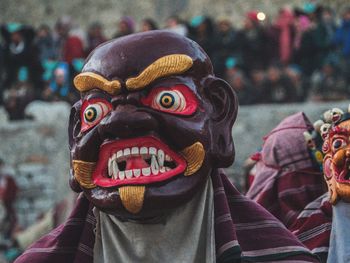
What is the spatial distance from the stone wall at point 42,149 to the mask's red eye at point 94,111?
1211 cm

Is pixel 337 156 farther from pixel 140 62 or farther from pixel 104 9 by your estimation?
pixel 104 9

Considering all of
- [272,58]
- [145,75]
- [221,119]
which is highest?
[145,75]

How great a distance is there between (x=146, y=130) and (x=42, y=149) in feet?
45.5

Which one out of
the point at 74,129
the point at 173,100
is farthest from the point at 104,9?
the point at 173,100

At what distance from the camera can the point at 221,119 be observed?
512 centimetres

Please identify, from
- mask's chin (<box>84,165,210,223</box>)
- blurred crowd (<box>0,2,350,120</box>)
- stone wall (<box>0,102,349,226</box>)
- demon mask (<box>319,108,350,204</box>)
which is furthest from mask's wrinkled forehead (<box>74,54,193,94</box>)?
stone wall (<box>0,102,349,226</box>)

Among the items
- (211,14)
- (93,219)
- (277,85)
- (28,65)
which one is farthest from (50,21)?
(93,219)

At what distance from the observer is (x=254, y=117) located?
17219 mm

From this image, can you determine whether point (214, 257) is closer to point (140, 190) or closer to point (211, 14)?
point (140, 190)

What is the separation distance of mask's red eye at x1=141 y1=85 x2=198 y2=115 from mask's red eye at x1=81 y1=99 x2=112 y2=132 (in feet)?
0.51

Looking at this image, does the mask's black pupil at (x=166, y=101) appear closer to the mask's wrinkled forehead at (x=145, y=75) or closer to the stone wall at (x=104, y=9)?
the mask's wrinkled forehead at (x=145, y=75)

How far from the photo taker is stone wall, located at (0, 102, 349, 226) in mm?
17266

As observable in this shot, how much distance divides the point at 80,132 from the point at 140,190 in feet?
1.21

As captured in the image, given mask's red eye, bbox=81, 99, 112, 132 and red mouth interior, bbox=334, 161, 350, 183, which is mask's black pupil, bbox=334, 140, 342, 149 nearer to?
red mouth interior, bbox=334, 161, 350, 183
